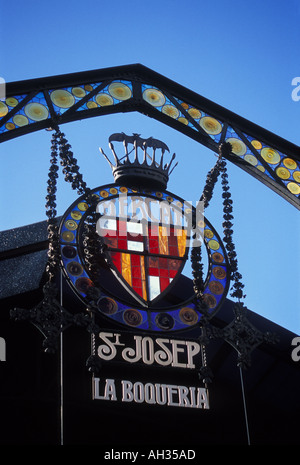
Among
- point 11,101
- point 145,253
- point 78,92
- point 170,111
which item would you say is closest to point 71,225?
point 145,253

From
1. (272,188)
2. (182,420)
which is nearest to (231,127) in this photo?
(272,188)

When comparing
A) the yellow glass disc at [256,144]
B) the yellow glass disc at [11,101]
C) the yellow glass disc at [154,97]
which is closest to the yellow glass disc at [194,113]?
the yellow glass disc at [154,97]

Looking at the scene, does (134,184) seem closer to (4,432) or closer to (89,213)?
(89,213)

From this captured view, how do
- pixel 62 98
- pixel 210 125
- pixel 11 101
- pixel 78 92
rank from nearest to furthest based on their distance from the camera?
pixel 11 101 → pixel 62 98 → pixel 78 92 → pixel 210 125

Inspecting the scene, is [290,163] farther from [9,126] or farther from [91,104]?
[9,126]

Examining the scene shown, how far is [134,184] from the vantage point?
1298 centimetres

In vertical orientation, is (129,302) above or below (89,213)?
below

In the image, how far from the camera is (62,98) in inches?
507

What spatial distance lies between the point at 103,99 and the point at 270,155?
2.84 metres

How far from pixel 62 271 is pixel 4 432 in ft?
13.2

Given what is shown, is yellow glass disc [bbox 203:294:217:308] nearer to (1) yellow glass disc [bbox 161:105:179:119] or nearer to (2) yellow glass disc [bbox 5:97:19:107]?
(1) yellow glass disc [bbox 161:105:179:119]

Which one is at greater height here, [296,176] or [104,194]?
[296,176]

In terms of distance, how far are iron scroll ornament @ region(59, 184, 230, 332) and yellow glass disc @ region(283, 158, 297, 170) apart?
1927 millimetres

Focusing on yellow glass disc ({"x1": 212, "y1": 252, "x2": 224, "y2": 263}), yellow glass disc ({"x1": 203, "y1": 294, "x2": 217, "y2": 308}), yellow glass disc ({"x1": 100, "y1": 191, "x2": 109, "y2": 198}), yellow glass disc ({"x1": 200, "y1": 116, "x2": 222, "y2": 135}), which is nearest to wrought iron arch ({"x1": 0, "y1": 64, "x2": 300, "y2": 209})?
yellow glass disc ({"x1": 200, "y1": 116, "x2": 222, "y2": 135})
